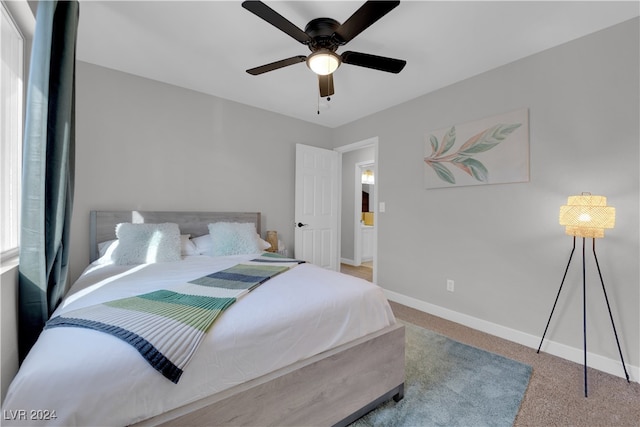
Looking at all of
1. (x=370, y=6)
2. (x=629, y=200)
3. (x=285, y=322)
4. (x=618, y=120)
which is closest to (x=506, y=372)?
(x=629, y=200)

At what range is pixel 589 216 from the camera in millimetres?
1868

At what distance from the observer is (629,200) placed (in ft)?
6.39

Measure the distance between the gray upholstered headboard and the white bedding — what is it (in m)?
0.87

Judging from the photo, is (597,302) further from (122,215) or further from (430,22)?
(122,215)

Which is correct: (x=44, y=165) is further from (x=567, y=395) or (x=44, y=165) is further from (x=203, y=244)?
(x=567, y=395)

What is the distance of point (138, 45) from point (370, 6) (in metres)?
2.05

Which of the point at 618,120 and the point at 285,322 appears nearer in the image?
the point at 285,322

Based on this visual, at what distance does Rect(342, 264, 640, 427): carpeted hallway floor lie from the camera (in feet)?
5.10

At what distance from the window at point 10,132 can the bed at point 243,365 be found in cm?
45

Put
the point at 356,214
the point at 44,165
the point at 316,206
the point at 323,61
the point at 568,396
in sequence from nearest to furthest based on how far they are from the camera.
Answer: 1. the point at 44,165
2. the point at 568,396
3. the point at 323,61
4. the point at 316,206
5. the point at 356,214

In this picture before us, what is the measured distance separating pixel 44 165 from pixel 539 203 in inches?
131

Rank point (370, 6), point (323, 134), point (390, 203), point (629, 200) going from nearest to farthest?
point (370, 6) < point (629, 200) < point (390, 203) < point (323, 134)

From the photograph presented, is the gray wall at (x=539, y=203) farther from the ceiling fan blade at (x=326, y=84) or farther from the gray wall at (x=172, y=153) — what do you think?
the gray wall at (x=172, y=153)

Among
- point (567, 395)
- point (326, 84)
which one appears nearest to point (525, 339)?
point (567, 395)
